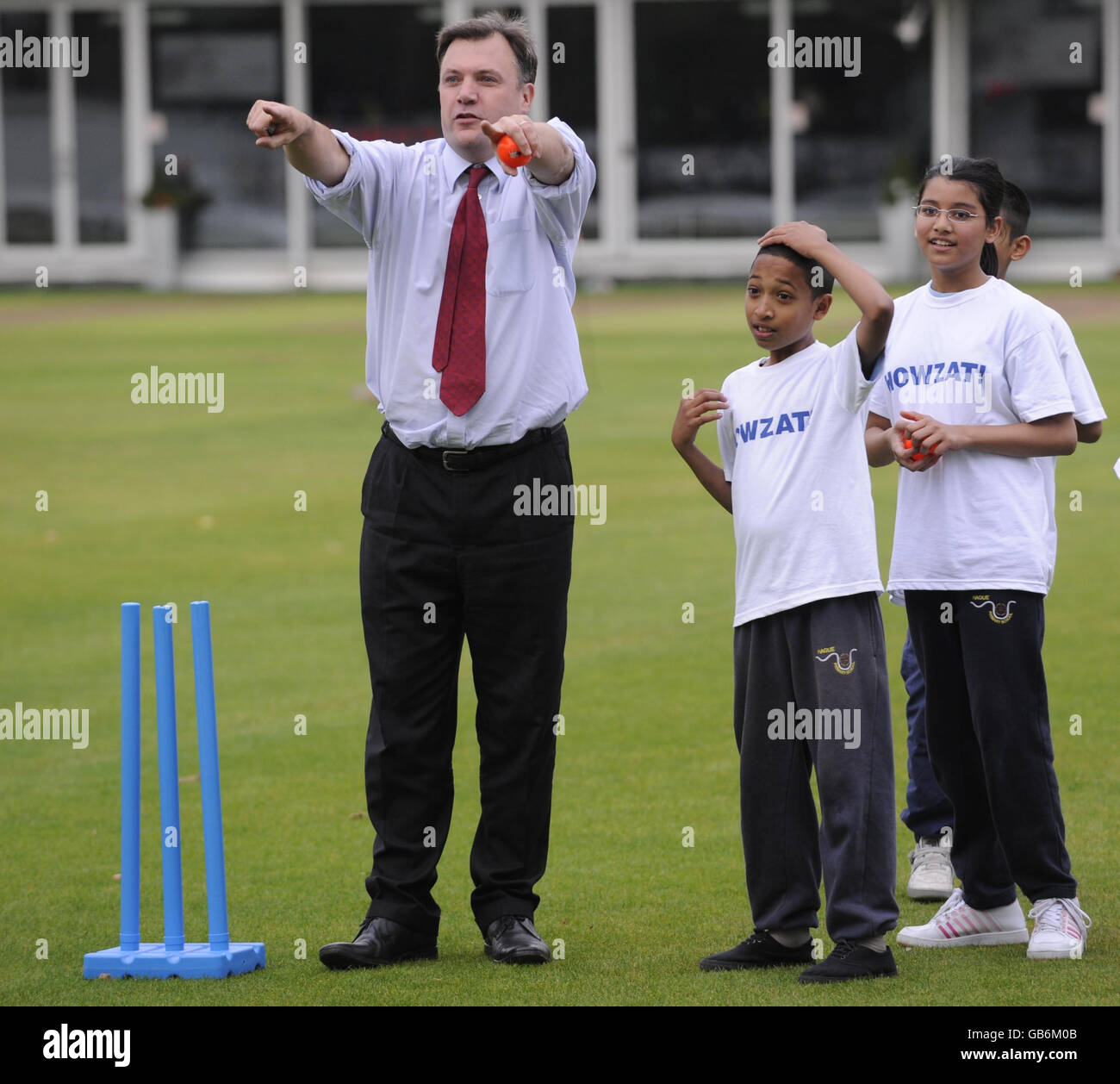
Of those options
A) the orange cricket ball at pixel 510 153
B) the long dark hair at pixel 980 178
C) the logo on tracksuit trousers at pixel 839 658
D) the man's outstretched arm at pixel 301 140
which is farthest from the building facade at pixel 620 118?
the orange cricket ball at pixel 510 153

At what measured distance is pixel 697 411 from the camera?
4574mm

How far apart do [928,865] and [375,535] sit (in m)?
1.97

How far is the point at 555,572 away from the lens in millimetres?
4812

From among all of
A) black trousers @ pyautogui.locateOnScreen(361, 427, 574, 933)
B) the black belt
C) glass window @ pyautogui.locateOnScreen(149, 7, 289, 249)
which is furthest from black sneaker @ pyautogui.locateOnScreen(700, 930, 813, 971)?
glass window @ pyautogui.locateOnScreen(149, 7, 289, 249)

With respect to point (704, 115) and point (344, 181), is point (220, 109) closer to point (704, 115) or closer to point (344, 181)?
point (704, 115)

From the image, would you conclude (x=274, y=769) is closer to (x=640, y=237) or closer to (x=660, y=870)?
(x=660, y=870)

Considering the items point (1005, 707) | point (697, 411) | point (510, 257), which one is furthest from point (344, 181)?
point (1005, 707)

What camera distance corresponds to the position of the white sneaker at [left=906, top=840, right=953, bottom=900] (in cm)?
535

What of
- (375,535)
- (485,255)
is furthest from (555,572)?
(485,255)

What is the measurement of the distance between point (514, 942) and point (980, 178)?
2.34 metres

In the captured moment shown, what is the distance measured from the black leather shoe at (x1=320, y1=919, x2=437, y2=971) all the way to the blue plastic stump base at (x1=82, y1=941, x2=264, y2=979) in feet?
0.68

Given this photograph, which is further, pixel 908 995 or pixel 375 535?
pixel 375 535

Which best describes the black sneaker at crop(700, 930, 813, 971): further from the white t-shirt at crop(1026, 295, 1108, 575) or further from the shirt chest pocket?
the shirt chest pocket
